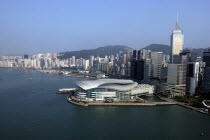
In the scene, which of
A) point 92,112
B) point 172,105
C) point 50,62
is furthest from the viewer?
point 50,62

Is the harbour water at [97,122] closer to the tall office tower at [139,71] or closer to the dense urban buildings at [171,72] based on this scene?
the dense urban buildings at [171,72]

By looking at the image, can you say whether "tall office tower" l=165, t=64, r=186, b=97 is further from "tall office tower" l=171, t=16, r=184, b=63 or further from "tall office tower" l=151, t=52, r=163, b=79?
"tall office tower" l=171, t=16, r=184, b=63

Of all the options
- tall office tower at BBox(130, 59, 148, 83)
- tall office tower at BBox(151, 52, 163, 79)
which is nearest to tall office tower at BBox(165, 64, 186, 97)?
tall office tower at BBox(130, 59, 148, 83)

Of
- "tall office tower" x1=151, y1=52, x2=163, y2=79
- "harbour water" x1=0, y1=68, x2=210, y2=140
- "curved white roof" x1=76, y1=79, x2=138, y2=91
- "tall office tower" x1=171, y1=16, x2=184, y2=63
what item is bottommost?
"harbour water" x1=0, y1=68, x2=210, y2=140

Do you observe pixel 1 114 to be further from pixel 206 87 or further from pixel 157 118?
pixel 206 87

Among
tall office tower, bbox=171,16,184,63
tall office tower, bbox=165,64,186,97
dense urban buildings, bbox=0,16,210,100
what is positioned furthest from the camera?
tall office tower, bbox=171,16,184,63

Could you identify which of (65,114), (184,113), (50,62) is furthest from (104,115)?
(50,62)

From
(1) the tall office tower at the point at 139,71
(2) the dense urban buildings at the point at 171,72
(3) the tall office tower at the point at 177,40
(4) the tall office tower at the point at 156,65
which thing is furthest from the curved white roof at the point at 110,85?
(3) the tall office tower at the point at 177,40

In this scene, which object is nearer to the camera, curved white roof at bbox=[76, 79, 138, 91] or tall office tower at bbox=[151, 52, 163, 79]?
curved white roof at bbox=[76, 79, 138, 91]

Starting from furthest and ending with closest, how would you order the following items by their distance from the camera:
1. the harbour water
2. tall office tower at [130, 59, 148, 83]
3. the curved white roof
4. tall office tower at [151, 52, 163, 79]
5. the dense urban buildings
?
1. tall office tower at [151, 52, 163, 79]
2. tall office tower at [130, 59, 148, 83]
3. the dense urban buildings
4. the curved white roof
5. the harbour water
